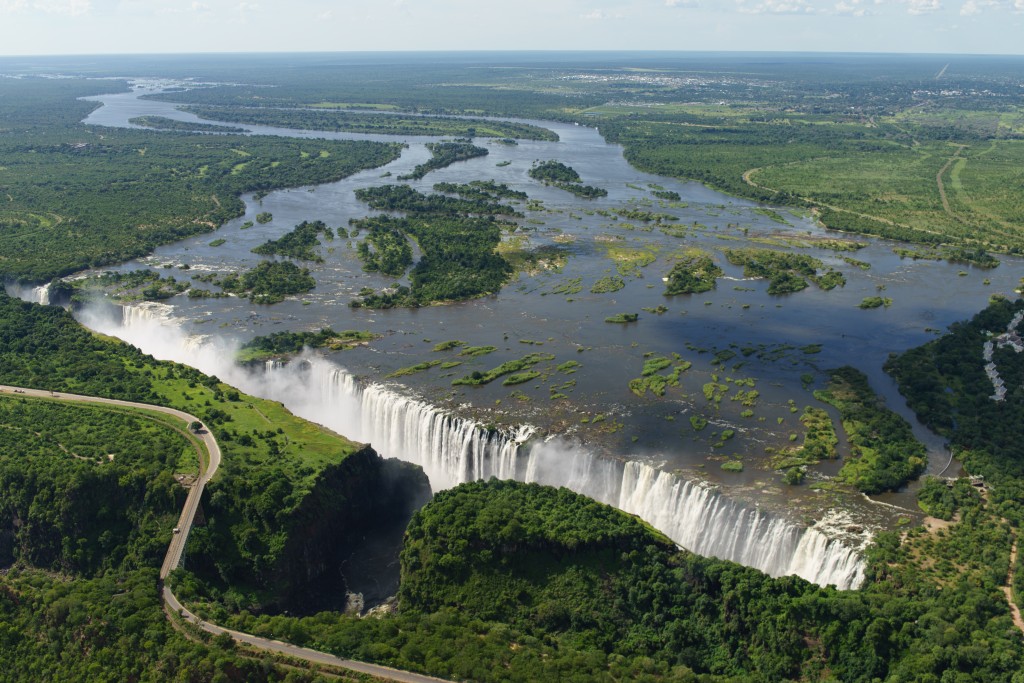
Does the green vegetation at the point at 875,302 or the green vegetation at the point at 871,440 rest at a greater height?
the green vegetation at the point at 875,302

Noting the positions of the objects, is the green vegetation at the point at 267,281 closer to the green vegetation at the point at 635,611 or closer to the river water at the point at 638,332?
the river water at the point at 638,332

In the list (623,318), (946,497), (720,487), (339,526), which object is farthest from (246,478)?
(946,497)

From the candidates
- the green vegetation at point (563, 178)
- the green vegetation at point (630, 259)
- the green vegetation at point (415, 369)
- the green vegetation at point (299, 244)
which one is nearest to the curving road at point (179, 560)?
the green vegetation at point (415, 369)

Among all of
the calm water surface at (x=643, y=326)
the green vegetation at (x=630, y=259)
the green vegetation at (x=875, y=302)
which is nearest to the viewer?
the calm water surface at (x=643, y=326)

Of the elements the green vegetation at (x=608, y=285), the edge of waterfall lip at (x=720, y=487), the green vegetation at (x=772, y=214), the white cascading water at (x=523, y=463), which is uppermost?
the green vegetation at (x=772, y=214)

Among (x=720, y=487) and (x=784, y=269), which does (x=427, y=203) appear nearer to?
(x=784, y=269)

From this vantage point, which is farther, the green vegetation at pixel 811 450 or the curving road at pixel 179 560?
the green vegetation at pixel 811 450

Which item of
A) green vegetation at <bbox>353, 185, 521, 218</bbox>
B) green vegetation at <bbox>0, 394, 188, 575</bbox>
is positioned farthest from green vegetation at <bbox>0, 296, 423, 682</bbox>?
green vegetation at <bbox>353, 185, 521, 218</bbox>
